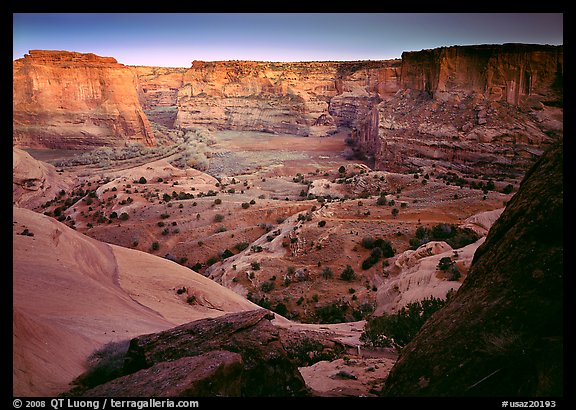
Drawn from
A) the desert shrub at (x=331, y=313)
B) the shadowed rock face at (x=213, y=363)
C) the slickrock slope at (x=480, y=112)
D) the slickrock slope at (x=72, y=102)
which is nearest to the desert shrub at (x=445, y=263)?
the desert shrub at (x=331, y=313)

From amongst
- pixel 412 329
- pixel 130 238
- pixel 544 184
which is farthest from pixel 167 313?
pixel 130 238

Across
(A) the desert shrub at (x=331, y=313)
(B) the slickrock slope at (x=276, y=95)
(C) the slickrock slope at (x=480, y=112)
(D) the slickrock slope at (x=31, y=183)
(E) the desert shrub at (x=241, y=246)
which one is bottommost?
(A) the desert shrub at (x=331, y=313)

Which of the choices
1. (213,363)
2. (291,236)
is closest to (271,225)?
(291,236)

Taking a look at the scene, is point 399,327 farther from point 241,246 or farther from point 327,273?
point 241,246

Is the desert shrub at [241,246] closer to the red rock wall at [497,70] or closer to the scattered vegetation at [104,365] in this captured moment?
the scattered vegetation at [104,365]

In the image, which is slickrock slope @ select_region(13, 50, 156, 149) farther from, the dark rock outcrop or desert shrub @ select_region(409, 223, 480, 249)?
the dark rock outcrop

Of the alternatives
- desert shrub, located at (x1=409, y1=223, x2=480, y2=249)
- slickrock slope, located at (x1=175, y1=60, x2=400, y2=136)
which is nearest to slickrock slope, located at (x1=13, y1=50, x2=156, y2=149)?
slickrock slope, located at (x1=175, y1=60, x2=400, y2=136)
